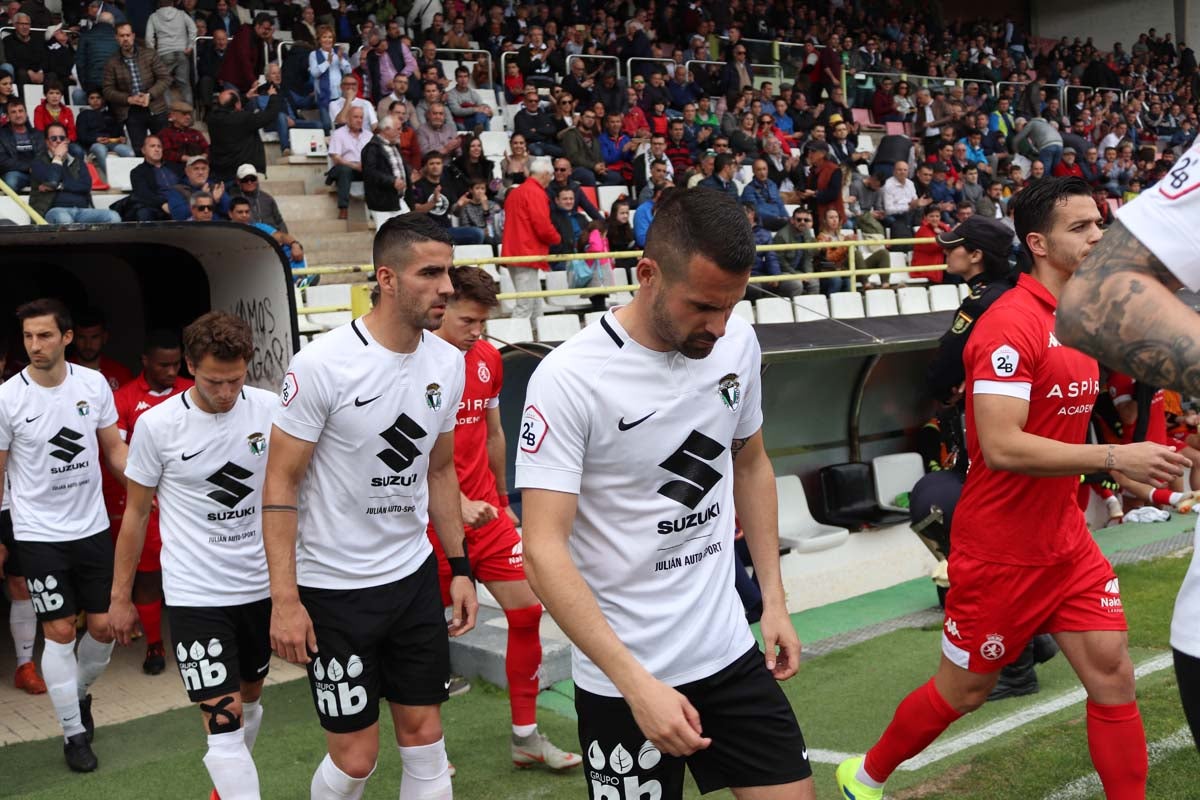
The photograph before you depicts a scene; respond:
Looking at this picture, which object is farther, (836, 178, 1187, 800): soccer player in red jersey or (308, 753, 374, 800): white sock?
(308, 753, 374, 800): white sock

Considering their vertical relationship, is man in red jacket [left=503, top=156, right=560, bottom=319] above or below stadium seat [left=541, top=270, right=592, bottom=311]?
above

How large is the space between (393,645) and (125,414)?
3.74 m

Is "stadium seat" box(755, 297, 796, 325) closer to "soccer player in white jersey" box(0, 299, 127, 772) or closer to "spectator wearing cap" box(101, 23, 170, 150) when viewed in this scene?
"spectator wearing cap" box(101, 23, 170, 150)

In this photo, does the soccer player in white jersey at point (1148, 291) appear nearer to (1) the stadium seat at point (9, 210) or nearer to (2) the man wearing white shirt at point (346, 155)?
(1) the stadium seat at point (9, 210)

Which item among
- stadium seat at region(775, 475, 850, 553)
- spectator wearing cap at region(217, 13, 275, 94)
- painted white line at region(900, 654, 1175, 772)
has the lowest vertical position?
stadium seat at region(775, 475, 850, 553)

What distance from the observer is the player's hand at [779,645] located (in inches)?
116

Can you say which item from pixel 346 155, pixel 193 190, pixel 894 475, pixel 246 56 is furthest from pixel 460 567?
pixel 246 56

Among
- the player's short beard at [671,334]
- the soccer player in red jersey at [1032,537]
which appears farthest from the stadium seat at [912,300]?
the player's short beard at [671,334]

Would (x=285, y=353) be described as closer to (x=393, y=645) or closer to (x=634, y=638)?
(x=393, y=645)

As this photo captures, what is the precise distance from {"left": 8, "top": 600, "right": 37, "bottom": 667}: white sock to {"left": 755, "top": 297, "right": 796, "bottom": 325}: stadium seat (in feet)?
22.2

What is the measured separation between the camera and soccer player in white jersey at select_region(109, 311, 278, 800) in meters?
4.33

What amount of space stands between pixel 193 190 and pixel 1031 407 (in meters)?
8.59

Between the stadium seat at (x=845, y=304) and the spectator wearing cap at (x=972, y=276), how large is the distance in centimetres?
705

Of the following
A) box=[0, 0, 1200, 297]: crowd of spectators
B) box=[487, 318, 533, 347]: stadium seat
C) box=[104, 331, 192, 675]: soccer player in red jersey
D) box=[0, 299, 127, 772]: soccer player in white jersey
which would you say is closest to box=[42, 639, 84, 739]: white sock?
box=[0, 299, 127, 772]: soccer player in white jersey
